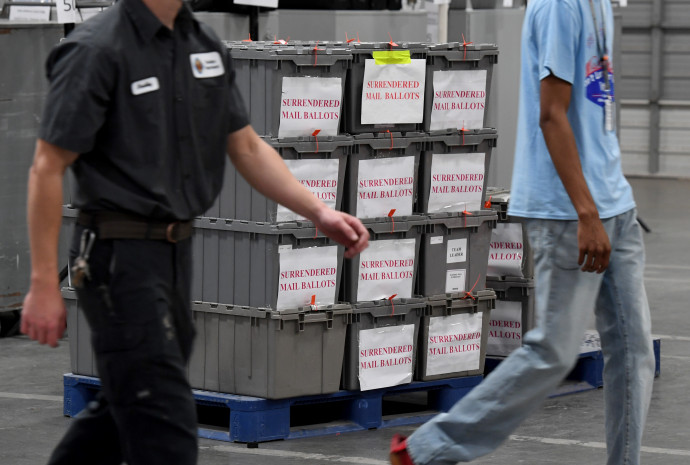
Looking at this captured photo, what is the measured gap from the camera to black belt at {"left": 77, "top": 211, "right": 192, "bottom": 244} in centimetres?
333

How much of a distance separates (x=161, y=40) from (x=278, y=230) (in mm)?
2345

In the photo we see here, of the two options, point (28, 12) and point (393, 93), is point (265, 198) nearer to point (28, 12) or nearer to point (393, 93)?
point (393, 93)

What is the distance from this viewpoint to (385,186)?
19.8 ft

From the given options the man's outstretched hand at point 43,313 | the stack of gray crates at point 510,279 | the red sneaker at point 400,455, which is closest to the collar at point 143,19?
the man's outstretched hand at point 43,313

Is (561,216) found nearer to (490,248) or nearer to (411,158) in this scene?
(411,158)

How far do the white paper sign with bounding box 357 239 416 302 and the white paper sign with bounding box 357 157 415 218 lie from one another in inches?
6.0

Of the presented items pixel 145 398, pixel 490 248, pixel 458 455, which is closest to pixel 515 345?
pixel 490 248

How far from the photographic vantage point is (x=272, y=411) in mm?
5785

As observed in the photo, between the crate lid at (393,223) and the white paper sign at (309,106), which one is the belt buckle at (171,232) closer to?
the white paper sign at (309,106)

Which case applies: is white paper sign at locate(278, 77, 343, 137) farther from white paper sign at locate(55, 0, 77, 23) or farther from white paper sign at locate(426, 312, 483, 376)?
white paper sign at locate(55, 0, 77, 23)

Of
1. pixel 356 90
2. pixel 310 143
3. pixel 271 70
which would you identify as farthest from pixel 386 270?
pixel 271 70

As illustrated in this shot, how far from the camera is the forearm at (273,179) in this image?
3.68m

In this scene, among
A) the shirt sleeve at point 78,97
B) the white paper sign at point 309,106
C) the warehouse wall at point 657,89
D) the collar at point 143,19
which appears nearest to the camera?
the shirt sleeve at point 78,97

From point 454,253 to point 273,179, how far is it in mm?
2745
